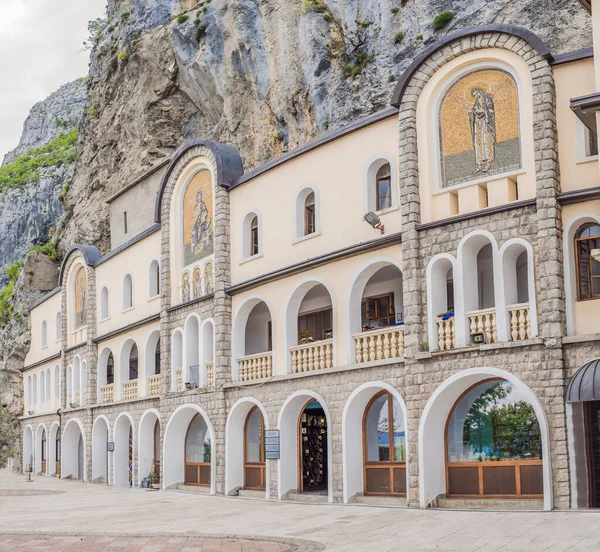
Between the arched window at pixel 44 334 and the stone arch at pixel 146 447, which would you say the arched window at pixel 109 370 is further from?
the arched window at pixel 44 334

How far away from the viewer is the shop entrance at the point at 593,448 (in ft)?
56.2

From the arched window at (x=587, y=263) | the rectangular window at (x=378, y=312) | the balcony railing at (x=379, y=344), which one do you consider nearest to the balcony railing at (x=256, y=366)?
the rectangular window at (x=378, y=312)

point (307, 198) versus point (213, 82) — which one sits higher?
point (213, 82)

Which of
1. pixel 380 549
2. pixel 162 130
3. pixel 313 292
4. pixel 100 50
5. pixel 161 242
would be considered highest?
pixel 100 50

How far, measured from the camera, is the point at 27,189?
63562 mm

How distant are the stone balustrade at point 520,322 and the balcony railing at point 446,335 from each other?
1448mm

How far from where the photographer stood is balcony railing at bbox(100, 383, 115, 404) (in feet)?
116

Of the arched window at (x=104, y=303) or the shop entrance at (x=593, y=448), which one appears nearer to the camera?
the shop entrance at (x=593, y=448)

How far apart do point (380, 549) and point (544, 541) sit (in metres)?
2.49

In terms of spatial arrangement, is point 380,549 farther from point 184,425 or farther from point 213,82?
point 213,82

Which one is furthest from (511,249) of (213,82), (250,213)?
(213,82)

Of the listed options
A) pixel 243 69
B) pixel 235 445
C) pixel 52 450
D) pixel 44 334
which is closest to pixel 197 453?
pixel 235 445

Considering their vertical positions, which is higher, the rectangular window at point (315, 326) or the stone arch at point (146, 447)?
Answer: the rectangular window at point (315, 326)

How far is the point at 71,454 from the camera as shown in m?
40.9
